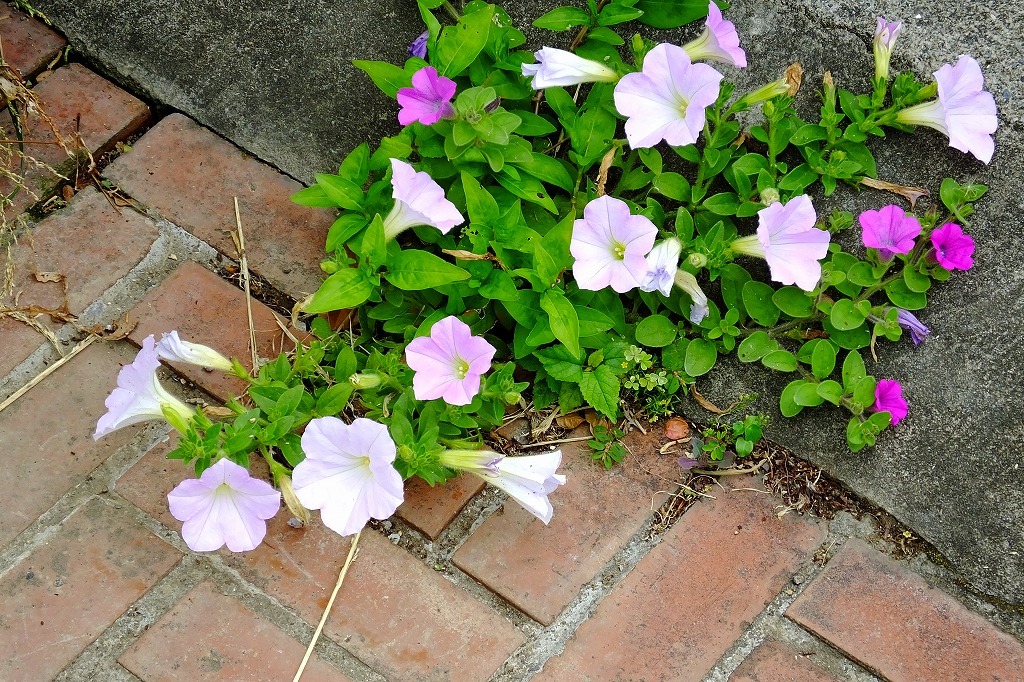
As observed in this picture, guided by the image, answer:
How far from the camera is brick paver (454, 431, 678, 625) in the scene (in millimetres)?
1606

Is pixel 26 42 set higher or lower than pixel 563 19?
lower

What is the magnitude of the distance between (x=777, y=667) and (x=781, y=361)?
554 millimetres

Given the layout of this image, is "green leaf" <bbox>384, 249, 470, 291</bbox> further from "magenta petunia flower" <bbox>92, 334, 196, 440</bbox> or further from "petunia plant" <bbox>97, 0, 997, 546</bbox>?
→ "magenta petunia flower" <bbox>92, 334, 196, 440</bbox>

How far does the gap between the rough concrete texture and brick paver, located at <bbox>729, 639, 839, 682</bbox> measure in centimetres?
34

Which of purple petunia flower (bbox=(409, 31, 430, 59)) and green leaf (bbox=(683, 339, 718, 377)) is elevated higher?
purple petunia flower (bbox=(409, 31, 430, 59))

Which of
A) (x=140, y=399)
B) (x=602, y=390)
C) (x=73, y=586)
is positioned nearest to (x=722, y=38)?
(x=602, y=390)

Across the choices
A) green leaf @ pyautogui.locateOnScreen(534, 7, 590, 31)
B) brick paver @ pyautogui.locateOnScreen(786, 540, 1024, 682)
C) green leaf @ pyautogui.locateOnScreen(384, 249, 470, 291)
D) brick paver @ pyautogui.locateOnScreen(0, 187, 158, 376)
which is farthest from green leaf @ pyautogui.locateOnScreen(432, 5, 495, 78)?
brick paver @ pyautogui.locateOnScreen(786, 540, 1024, 682)

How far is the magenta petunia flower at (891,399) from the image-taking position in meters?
1.64

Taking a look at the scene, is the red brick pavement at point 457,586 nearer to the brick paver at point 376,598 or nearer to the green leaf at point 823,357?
the brick paver at point 376,598

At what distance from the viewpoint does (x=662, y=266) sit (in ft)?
5.34

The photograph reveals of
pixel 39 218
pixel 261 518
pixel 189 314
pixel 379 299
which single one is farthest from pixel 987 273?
pixel 39 218

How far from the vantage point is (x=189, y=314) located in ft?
6.00

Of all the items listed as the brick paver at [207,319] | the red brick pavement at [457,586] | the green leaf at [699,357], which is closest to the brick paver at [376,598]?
the red brick pavement at [457,586]

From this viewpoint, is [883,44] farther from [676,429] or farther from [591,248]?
[676,429]
